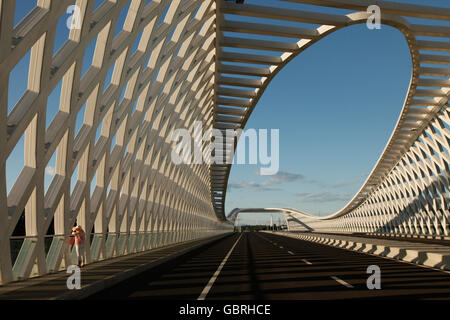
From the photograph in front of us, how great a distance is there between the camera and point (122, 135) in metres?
19.9

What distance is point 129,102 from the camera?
62.0 feet

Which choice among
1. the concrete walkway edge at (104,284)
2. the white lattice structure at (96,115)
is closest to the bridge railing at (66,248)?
the white lattice structure at (96,115)

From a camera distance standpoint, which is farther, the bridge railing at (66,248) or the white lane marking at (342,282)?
the bridge railing at (66,248)

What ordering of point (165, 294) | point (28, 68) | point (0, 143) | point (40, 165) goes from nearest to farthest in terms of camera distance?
point (165, 294) < point (0, 143) < point (28, 68) < point (40, 165)

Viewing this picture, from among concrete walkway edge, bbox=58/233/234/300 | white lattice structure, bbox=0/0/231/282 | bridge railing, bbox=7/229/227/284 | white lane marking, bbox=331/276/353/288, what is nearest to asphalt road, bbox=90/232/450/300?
white lane marking, bbox=331/276/353/288

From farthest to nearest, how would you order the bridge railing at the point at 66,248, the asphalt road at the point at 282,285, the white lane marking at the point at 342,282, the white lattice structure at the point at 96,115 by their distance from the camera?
the bridge railing at the point at 66,248
the white lattice structure at the point at 96,115
the white lane marking at the point at 342,282
the asphalt road at the point at 282,285

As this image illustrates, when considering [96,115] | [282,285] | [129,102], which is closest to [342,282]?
[282,285]

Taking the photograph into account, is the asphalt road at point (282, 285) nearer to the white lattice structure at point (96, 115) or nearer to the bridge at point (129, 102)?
the bridge at point (129, 102)

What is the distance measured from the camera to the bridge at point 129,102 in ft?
36.2

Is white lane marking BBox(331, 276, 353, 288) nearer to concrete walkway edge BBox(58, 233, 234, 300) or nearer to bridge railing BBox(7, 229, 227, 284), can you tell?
concrete walkway edge BBox(58, 233, 234, 300)

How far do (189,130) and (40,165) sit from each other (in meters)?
23.5

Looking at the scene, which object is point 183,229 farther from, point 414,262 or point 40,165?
point 40,165
